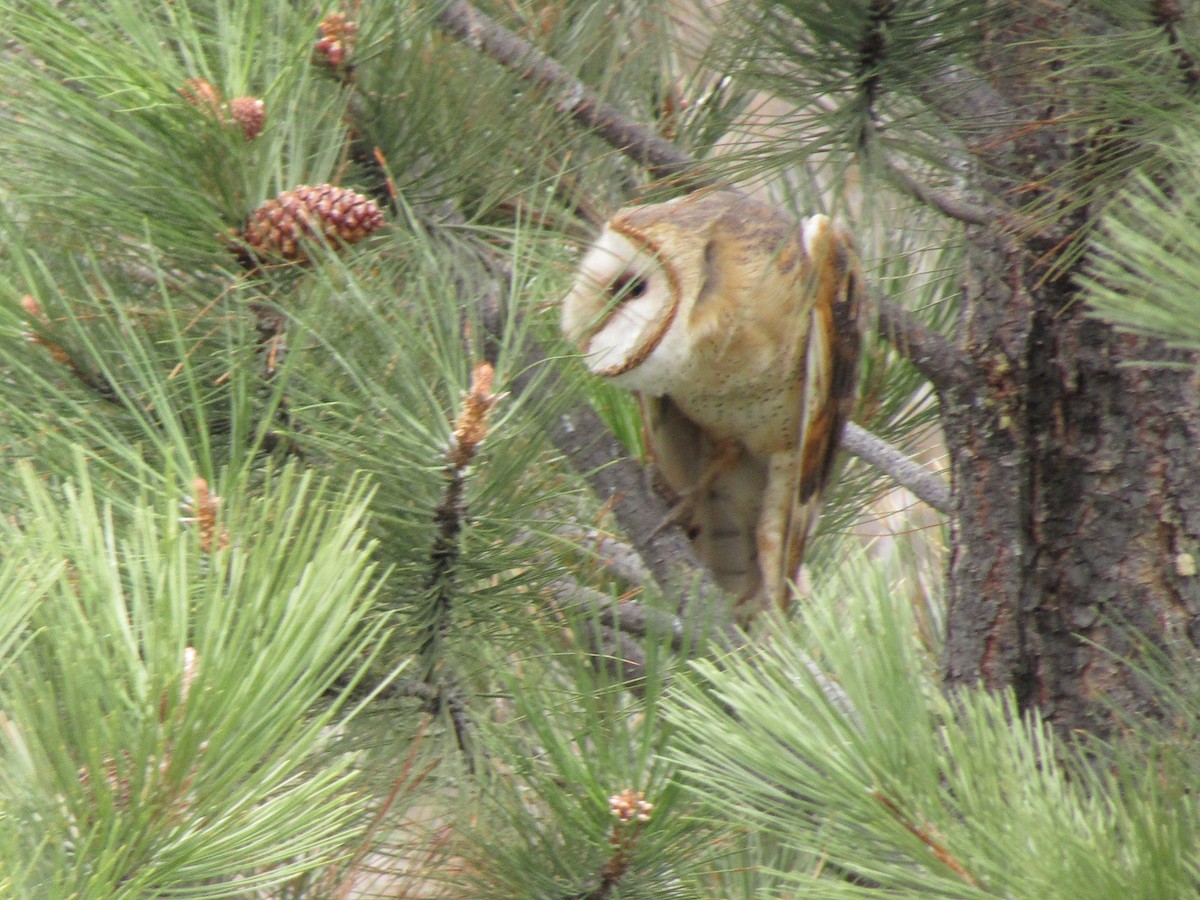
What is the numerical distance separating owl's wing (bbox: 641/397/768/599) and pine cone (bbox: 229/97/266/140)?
0.92 metres

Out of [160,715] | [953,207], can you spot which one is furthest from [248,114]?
[953,207]

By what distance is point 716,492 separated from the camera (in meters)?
1.77

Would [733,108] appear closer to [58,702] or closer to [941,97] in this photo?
[941,97]

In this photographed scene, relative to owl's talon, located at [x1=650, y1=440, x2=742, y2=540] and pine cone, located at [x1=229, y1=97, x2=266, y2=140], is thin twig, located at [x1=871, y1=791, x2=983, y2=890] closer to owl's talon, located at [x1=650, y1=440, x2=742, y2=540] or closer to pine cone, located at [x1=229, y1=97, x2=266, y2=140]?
pine cone, located at [x1=229, y1=97, x2=266, y2=140]

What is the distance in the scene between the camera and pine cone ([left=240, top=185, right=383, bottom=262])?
0.83 metres

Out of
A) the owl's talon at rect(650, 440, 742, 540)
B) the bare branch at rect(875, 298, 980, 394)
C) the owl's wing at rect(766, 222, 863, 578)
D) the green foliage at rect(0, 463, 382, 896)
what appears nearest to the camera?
the green foliage at rect(0, 463, 382, 896)

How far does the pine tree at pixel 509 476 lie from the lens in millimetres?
582

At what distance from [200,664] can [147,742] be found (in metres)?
0.04

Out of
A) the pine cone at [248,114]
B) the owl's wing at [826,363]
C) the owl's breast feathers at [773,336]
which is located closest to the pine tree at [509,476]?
the pine cone at [248,114]

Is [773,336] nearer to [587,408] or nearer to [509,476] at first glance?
[587,408]

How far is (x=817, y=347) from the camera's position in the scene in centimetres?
159

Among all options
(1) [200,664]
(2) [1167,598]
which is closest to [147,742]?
(1) [200,664]

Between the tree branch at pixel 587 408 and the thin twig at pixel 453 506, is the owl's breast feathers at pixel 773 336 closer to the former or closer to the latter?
the tree branch at pixel 587 408

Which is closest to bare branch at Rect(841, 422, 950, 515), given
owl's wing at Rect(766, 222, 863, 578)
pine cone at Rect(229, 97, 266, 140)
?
owl's wing at Rect(766, 222, 863, 578)
